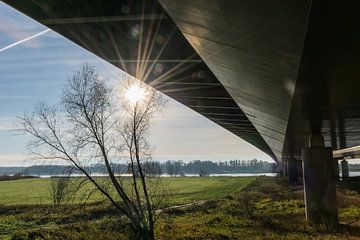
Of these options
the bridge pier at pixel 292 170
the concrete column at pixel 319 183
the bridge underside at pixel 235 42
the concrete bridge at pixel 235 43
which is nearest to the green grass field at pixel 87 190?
the concrete column at pixel 319 183

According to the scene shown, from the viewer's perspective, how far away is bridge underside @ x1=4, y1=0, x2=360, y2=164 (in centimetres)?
628

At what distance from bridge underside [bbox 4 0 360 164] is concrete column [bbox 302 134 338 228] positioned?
333 inches

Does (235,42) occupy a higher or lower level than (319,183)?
higher

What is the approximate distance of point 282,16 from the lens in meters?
6.05

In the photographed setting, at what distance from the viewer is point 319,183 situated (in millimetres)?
24156

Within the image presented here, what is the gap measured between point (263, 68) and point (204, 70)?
4752 mm

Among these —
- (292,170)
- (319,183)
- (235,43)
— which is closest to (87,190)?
(319,183)

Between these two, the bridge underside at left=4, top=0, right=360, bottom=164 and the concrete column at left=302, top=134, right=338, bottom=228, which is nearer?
the bridge underside at left=4, top=0, right=360, bottom=164

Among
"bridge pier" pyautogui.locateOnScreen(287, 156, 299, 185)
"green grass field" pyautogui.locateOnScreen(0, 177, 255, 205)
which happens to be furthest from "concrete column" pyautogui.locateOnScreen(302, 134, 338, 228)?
"bridge pier" pyautogui.locateOnScreen(287, 156, 299, 185)

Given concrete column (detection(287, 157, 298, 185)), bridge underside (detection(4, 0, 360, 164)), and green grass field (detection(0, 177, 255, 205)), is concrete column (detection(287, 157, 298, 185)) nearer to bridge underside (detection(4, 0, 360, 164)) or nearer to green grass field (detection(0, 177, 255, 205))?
green grass field (detection(0, 177, 255, 205))

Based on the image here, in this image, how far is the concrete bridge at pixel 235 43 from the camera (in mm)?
6312

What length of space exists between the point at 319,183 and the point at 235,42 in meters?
17.9

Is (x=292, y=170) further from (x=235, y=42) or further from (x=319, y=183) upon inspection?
(x=235, y=42)

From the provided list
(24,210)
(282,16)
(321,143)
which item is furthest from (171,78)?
(24,210)
